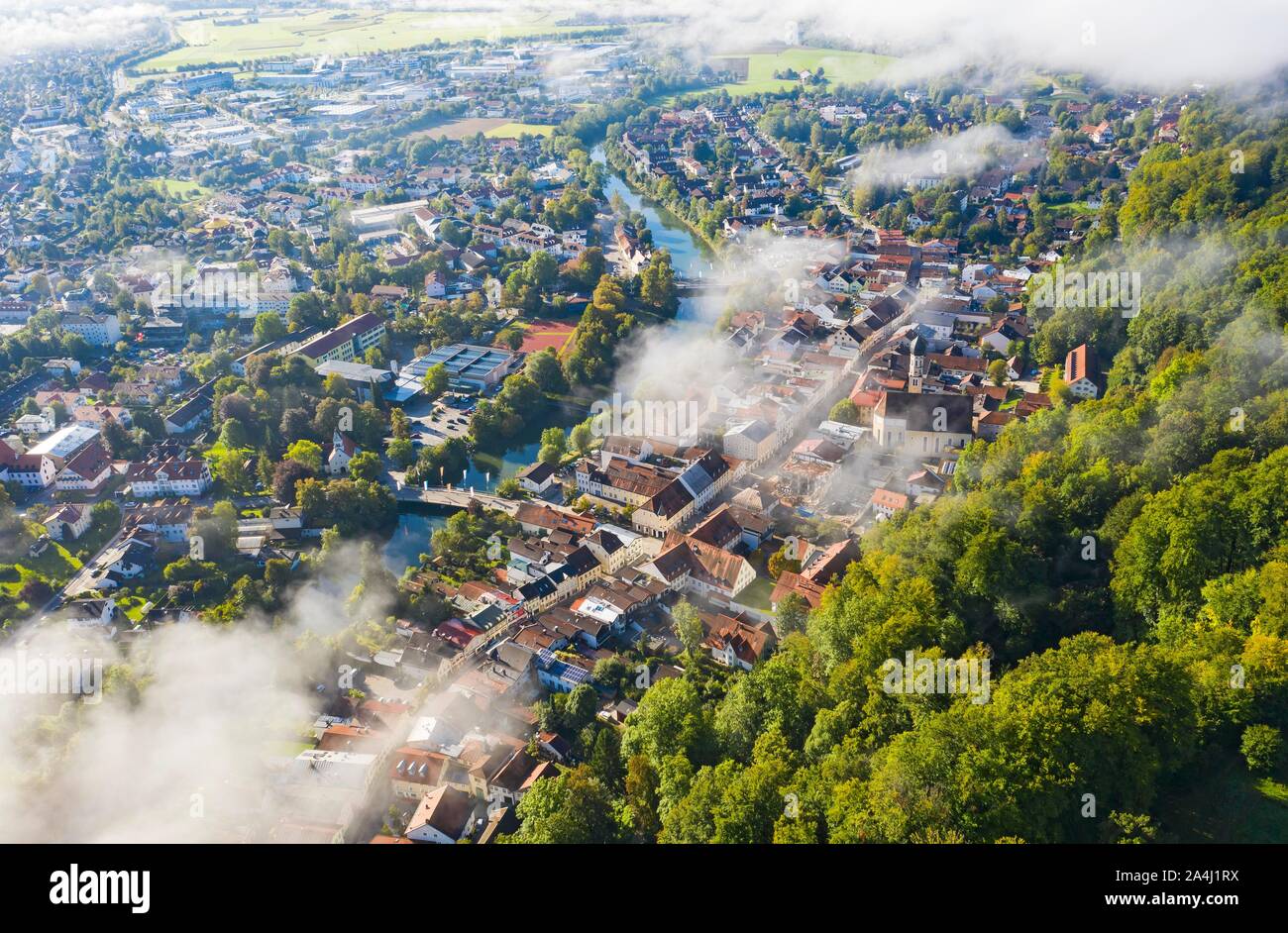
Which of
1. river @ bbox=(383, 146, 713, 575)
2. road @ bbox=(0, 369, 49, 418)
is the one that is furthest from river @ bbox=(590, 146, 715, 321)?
road @ bbox=(0, 369, 49, 418)

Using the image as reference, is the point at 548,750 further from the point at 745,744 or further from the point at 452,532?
the point at 452,532

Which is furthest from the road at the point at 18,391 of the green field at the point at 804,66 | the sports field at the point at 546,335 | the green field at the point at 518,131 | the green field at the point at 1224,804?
the green field at the point at 804,66

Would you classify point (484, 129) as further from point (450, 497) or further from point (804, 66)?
point (450, 497)

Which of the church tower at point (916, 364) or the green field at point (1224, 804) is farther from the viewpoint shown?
the church tower at point (916, 364)

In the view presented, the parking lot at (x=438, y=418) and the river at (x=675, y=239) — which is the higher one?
the river at (x=675, y=239)

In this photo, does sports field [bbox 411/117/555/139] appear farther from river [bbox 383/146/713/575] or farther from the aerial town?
river [bbox 383/146/713/575]

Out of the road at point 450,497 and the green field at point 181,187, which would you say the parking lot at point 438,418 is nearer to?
the road at point 450,497
